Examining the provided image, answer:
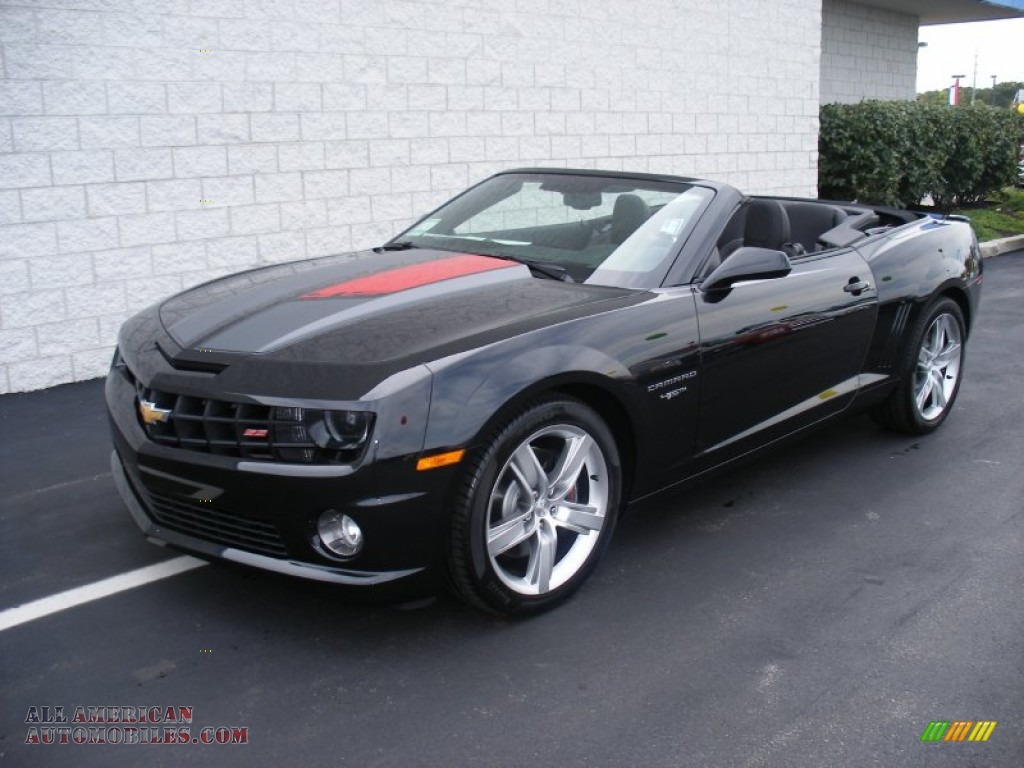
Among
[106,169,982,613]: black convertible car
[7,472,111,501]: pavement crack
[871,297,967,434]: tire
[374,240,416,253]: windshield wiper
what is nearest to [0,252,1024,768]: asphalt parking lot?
[7,472,111,501]: pavement crack

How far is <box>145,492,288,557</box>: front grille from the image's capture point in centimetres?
316

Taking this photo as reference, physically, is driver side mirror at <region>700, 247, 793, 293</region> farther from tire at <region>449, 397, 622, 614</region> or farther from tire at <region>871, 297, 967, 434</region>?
tire at <region>871, 297, 967, 434</region>

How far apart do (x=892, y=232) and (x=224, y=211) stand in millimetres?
4496

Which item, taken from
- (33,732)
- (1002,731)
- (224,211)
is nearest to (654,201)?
(1002,731)

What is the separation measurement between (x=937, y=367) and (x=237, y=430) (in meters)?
3.97

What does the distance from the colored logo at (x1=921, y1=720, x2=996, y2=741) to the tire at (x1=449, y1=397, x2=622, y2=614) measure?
3.99 feet

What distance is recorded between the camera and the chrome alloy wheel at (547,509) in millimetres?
3355

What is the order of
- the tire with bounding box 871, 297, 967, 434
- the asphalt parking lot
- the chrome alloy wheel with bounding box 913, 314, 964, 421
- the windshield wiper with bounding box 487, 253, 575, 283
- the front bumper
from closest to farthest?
the asphalt parking lot, the front bumper, the windshield wiper with bounding box 487, 253, 575, 283, the tire with bounding box 871, 297, 967, 434, the chrome alloy wheel with bounding box 913, 314, 964, 421

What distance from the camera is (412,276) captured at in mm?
4012

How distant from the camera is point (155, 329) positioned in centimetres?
382

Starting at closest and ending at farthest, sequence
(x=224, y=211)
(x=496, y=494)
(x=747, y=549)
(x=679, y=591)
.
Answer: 1. (x=496, y=494)
2. (x=679, y=591)
3. (x=747, y=549)
4. (x=224, y=211)

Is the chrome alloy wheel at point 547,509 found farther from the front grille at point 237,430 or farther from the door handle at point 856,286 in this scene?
the door handle at point 856,286

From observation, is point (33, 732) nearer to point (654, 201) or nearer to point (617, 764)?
point (617, 764)

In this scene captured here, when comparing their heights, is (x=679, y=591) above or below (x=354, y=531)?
below
